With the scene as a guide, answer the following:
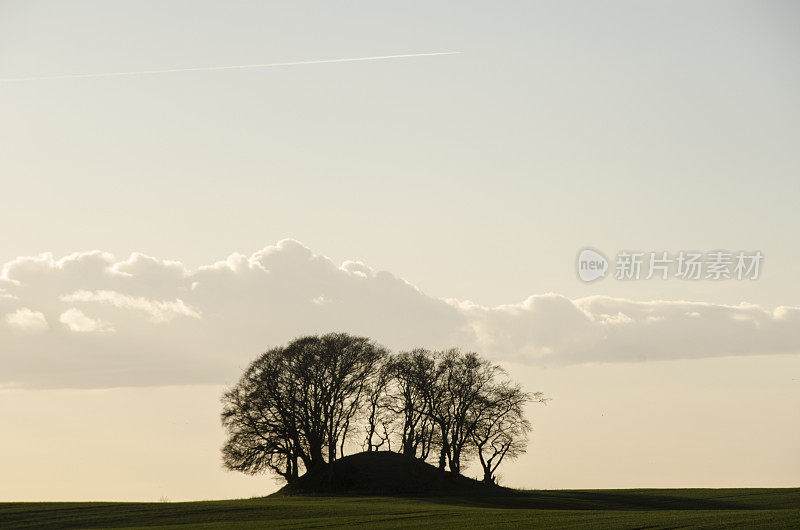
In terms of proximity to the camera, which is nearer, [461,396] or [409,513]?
[409,513]

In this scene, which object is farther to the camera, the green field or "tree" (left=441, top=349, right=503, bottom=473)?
"tree" (left=441, top=349, right=503, bottom=473)

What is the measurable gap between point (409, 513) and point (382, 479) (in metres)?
27.3

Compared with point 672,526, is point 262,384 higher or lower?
higher

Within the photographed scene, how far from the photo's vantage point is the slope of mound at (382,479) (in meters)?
88.8

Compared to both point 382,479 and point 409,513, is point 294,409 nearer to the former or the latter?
point 382,479

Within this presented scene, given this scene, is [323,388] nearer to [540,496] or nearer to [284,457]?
[284,457]

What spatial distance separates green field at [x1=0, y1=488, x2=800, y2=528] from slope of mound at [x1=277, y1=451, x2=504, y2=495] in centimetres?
718

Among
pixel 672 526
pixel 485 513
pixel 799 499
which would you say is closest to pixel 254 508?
pixel 485 513

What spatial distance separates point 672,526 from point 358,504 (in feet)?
87.0

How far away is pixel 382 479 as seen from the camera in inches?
3556

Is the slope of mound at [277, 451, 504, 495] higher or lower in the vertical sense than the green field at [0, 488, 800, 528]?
higher

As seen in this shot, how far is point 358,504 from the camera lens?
7131 cm

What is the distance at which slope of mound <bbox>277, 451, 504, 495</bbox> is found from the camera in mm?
88750

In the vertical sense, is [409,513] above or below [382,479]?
below
